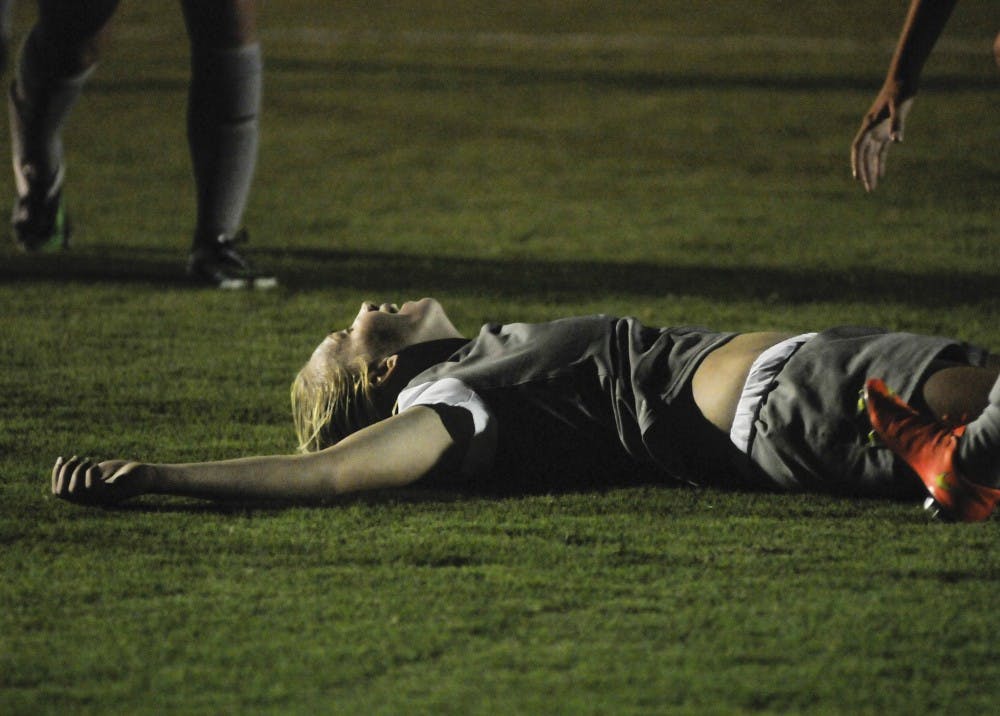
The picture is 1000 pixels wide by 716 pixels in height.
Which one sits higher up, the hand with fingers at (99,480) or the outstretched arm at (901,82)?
the outstretched arm at (901,82)

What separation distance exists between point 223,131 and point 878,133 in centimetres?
241

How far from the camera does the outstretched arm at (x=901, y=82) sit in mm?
3227

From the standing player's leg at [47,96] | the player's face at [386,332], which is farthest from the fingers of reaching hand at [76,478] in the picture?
the standing player's leg at [47,96]

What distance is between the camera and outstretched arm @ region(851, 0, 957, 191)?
3.23 metres

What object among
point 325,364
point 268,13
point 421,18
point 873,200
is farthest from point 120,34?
point 325,364

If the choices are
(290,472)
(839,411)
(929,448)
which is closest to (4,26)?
(290,472)

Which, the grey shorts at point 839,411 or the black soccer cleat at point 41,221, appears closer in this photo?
the grey shorts at point 839,411

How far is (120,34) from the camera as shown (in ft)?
53.4

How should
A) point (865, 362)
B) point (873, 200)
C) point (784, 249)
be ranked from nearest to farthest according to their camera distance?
point (865, 362)
point (784, 249)
point (873, 200)

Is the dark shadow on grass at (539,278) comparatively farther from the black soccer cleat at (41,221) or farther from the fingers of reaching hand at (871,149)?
the fingers of reaching hand at (871,149)

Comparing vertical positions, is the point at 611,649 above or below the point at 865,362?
below

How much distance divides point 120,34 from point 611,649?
15.1 meters

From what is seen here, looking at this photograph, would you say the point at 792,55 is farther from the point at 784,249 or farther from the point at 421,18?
the point at 784,249

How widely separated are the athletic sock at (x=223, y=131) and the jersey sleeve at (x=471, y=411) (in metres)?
2.32
